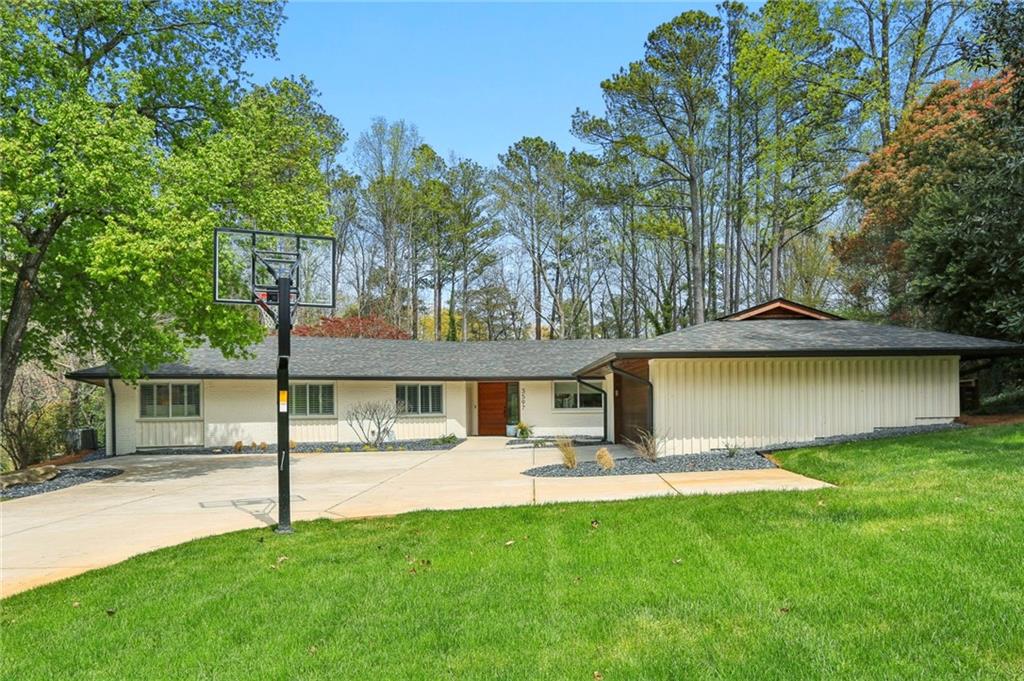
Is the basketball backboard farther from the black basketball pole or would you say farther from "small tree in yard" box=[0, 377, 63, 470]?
"small tree in yard" box=[0, 377, 63, 470]

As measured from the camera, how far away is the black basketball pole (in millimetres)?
7031

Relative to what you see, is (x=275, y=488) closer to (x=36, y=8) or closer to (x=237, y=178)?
(x=237, y=178)

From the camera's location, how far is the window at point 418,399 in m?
21.1

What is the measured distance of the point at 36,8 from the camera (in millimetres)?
10859

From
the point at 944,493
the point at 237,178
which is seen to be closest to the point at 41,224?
the point at 237,178

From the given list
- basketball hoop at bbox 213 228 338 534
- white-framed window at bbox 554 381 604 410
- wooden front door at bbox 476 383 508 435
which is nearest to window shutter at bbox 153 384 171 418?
wooden front door at bbox 476 383 508 435

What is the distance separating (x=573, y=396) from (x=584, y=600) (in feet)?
58.9

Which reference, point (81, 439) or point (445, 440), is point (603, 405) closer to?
point (445, 440)

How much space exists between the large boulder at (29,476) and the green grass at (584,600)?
820cm

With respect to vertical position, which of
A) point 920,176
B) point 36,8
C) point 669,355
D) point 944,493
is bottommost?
→ point 944,493

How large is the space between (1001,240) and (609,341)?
14.2m

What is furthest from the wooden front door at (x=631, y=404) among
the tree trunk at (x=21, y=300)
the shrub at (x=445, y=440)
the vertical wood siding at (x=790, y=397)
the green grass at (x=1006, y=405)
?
the tree trunk at (x=21, y=300)

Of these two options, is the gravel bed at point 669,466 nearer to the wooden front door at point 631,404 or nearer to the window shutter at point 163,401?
the wooden front door at point 631,404

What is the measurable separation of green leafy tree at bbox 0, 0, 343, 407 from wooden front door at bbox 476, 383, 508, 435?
32.8ft
